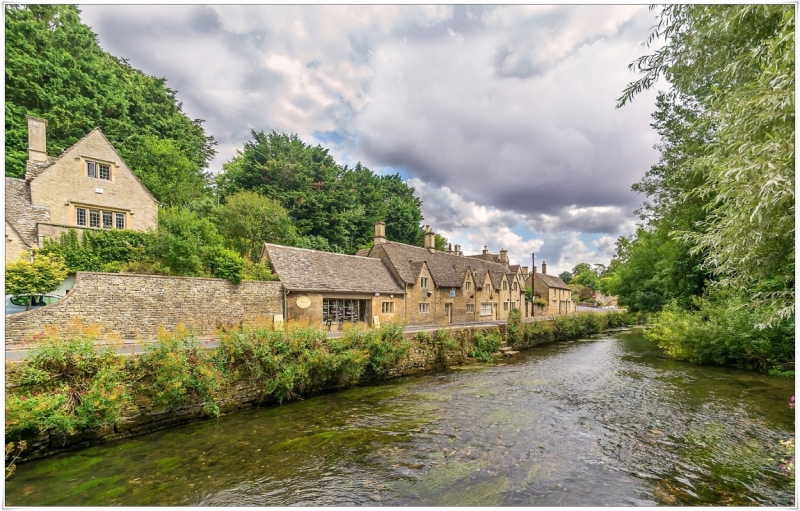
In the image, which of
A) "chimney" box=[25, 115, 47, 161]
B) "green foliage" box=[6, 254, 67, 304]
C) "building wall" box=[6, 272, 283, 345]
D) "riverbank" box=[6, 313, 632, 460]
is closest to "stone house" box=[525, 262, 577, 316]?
"riverbank" box=[6, 313, 632, 460]

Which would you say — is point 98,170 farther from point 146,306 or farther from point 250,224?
point 146,306

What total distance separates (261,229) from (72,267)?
11.4 m

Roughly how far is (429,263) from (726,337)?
19.6m

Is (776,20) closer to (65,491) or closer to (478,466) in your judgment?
(478,466)

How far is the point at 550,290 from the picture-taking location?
5181cm

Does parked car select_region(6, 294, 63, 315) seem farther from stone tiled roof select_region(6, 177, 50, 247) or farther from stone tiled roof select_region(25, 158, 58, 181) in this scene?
stone tiled roof select_region(25, 158, 58, 181)

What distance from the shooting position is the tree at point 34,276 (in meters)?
13.9

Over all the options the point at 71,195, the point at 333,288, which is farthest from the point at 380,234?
the point at 71,195

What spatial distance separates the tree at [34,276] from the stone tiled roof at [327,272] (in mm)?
9033

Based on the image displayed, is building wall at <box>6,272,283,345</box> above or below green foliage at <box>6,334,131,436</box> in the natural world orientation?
above

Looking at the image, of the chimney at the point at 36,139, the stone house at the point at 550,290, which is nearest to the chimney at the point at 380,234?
the chimney at the point at 36,139

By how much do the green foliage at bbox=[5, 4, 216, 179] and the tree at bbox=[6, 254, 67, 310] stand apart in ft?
38.7

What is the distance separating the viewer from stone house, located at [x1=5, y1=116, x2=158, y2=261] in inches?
697

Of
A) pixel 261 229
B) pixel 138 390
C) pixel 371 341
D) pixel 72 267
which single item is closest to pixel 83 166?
pixel 72 267
